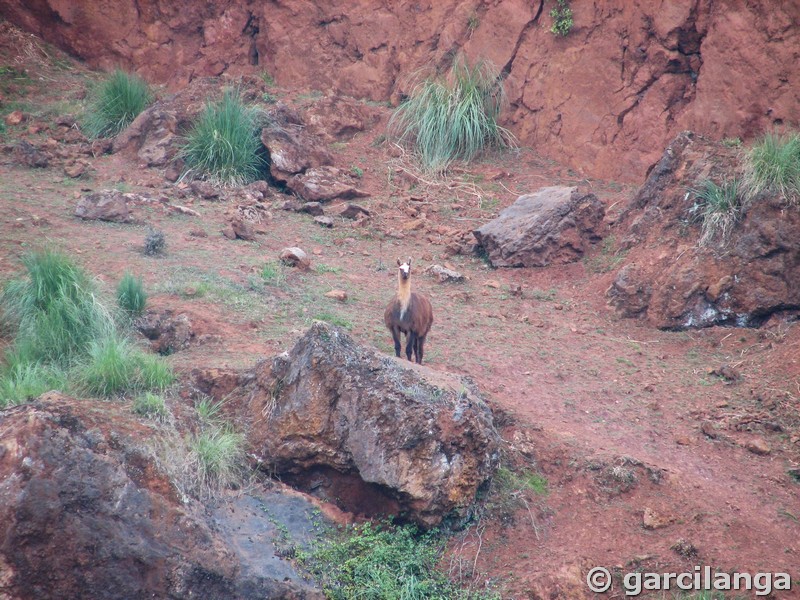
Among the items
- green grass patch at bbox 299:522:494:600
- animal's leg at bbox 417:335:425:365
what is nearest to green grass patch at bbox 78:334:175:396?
green grass patch at bbox 299:522:494:600

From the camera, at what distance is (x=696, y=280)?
32.4 feet

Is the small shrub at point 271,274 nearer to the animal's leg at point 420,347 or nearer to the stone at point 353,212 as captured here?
the animal's leg at point 420,347

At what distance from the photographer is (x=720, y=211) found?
1009cm

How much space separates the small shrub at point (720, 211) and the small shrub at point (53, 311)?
7322 millimetres

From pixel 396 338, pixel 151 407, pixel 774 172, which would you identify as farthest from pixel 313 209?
pixel 151 407

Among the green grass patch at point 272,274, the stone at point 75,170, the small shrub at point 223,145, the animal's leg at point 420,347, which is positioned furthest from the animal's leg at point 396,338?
the stone at point 75,170

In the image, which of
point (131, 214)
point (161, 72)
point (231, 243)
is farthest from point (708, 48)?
point (161, 72)

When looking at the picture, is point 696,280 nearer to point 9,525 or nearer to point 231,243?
point 231,243

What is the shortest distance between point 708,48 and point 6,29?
44.7 feet

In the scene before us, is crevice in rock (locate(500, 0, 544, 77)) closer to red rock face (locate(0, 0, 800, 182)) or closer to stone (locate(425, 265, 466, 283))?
red rock face (locate(0, 0, 800, 182))

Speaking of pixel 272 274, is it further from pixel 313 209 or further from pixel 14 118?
pixel 14 118

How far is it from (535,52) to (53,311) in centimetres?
1045

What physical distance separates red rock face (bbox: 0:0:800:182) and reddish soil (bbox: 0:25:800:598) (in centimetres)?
140

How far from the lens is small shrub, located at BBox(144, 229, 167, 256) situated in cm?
991
